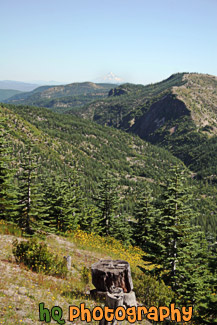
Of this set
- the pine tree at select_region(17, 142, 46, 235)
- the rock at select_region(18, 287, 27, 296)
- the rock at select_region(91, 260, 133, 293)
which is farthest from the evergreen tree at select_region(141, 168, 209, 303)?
the rock at select_region(18, 287, 27, 296)

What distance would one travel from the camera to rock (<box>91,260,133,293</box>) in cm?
1117

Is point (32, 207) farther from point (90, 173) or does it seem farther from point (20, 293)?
point (90, 173)

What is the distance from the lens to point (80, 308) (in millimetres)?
10125

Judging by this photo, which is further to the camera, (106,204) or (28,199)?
(106,204)

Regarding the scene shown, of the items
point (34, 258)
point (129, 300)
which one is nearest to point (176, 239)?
point (129, 300)

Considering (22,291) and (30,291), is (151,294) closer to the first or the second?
(30,291)

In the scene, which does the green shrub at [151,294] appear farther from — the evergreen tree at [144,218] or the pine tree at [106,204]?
the evergreen tree at [144,218]

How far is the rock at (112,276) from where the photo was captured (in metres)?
11.2

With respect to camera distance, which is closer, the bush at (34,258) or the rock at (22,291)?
the rock at (22,291)

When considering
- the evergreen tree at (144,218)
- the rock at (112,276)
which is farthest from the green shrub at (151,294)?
the evergreen tree at (144,218)

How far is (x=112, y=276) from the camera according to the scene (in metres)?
11.2

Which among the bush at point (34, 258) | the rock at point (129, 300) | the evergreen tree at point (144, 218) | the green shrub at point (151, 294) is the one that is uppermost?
the bush at point (34, 258)

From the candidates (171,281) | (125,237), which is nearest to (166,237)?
(171,281)

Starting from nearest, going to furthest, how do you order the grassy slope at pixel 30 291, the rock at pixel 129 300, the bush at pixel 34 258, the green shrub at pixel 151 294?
the grassy slope at pixel 30 291 < the rock at pixel 129 300 < the green shrub at pixel 151 294 < the bush at pixel 34 258
